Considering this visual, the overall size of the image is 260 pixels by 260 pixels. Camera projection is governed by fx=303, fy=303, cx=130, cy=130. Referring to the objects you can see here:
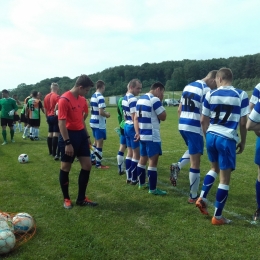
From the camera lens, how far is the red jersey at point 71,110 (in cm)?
502

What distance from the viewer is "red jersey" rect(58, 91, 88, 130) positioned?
16.5 feet

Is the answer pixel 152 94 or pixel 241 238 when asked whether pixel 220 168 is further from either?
pixel 152 94

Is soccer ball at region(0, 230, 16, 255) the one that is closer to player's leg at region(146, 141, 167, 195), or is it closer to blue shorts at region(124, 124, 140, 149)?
player's leg at region(146, 141, 167, 195)

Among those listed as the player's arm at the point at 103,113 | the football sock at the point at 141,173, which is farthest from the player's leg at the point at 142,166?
the player's arm at the point at 103,113

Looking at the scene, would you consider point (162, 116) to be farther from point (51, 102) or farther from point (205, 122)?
point (51, 102)

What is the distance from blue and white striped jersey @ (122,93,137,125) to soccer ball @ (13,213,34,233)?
3121 millimetres

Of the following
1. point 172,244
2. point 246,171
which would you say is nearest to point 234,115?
point 172,244

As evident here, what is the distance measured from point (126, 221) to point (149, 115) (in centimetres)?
209

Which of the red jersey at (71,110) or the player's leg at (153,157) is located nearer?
the red jersey at (71,110)

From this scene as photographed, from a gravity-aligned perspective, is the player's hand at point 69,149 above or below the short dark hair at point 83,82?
below

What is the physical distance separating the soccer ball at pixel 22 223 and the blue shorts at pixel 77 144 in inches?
47.2

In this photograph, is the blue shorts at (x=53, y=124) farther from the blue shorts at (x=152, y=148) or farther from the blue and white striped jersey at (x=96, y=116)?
the blue shorts at (x=152, y=148)

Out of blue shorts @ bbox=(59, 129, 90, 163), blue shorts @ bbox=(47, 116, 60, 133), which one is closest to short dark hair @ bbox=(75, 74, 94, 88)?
blue shorts @ bbox=(59, 129, 90, 163)

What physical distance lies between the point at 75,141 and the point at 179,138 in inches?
377
